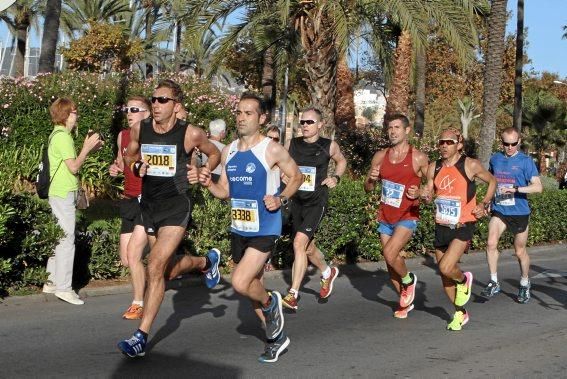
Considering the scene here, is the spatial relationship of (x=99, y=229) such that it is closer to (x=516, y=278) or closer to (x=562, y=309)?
(x=562, y=309)

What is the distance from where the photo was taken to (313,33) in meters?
16.4

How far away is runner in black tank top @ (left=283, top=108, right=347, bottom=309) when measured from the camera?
9953 mm

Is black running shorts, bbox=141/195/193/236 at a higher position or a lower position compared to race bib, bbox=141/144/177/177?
lower

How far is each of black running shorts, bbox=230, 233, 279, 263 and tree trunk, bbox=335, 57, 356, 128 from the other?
23.4 meters

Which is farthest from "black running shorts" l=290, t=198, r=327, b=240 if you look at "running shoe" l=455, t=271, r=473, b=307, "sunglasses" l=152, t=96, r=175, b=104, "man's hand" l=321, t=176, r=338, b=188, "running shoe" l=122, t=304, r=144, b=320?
"sunglasses" l=152, t=96, r=175, b=104

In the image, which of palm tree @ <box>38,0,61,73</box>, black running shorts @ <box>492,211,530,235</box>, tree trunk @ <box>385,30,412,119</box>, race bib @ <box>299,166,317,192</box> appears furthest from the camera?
tree trunk @ <box>385,30,412,119</box>

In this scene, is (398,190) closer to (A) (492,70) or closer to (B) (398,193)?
(B) (398,193)

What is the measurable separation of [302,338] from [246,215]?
60.7 inches

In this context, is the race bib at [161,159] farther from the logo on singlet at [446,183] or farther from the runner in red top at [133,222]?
the logo on singlet at [446,183]

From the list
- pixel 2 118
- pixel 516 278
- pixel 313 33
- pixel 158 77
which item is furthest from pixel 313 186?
pixel 158 77

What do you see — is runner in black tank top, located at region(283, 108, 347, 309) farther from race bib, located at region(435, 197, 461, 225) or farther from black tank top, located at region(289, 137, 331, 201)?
race bib, located at region(435, 197, 461, 225)

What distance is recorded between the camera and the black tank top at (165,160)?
7188 mm

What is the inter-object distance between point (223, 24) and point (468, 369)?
12446 millimetres

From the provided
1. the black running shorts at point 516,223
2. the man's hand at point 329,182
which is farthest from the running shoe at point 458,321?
the black running shorts at point 516,223
